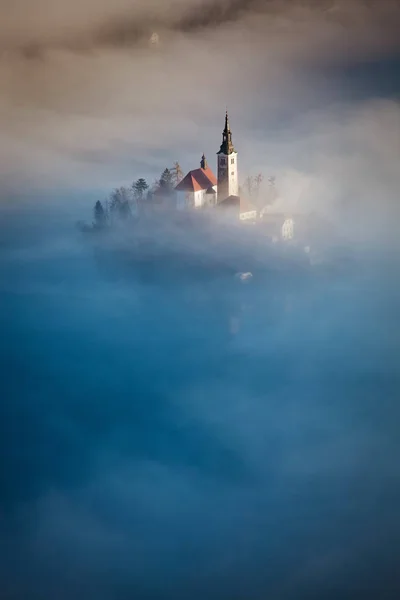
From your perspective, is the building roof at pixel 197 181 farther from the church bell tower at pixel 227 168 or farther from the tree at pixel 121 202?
the tree at pixel 121 202

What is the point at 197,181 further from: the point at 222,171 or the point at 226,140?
the point at 226,140

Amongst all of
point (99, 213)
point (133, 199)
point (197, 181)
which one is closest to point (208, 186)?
point (197, 181)

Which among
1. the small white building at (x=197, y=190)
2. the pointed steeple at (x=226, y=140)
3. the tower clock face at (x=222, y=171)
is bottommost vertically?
the small white building at (x=197, y=190)

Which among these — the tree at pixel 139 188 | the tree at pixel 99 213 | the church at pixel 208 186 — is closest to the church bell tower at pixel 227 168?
the church at pixel 208 186

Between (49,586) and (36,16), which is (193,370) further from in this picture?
(36,16)

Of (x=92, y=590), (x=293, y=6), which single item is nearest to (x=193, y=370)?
(x=92, y=590)

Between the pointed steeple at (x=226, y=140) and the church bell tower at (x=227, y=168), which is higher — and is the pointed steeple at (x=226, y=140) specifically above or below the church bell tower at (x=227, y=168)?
above
